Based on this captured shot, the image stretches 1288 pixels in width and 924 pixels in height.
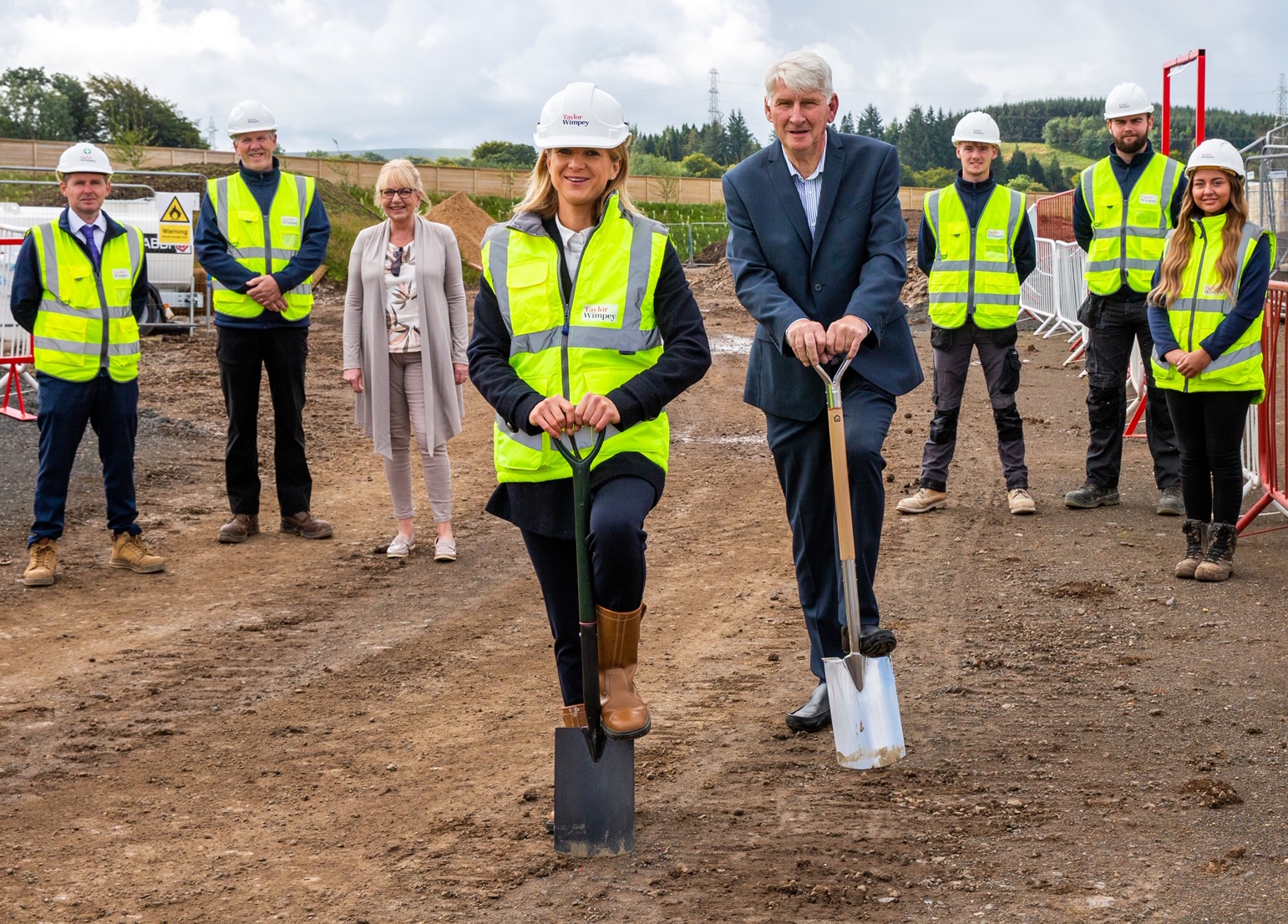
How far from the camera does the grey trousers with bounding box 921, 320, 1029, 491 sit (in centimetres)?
884

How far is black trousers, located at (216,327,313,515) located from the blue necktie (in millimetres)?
910

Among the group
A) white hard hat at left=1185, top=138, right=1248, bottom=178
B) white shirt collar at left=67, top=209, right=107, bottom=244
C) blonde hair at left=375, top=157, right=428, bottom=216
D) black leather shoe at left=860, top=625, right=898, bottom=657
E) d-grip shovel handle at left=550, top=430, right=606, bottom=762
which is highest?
blonde hair at left=375, top=157, right=428, bottom=216

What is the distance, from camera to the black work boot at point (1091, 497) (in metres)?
8.87

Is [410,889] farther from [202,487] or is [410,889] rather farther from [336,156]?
[336,156]

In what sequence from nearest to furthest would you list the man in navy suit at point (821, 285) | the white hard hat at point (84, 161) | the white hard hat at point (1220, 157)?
the man in navy suit at point (821, 285), the white hard hat at point (1220, 157), the white hard hat at point (84, 161)

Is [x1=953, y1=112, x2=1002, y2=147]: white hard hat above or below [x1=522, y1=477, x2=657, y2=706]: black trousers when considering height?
above

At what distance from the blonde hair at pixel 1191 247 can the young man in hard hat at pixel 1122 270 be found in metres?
1.32

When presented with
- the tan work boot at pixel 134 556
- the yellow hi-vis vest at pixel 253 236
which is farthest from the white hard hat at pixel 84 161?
the tan work boot at pixel 134 556

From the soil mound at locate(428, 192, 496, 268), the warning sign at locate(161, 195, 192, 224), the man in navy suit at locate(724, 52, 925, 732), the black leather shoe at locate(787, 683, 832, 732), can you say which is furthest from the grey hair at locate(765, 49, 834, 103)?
the soil mound at locate(428, 192, 496, 268)

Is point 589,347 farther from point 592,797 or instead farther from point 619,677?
point 592,797

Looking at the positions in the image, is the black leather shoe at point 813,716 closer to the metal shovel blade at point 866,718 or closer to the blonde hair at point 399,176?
the metal shovel blade at point 866,718

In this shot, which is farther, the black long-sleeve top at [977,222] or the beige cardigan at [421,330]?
the black long-sleeve top at [977,222]

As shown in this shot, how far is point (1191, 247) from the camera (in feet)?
→ 23.3

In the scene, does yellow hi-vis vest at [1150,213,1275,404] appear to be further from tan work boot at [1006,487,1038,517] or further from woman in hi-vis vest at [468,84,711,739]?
woman in hi-vis vest at [468,84,711,739]
